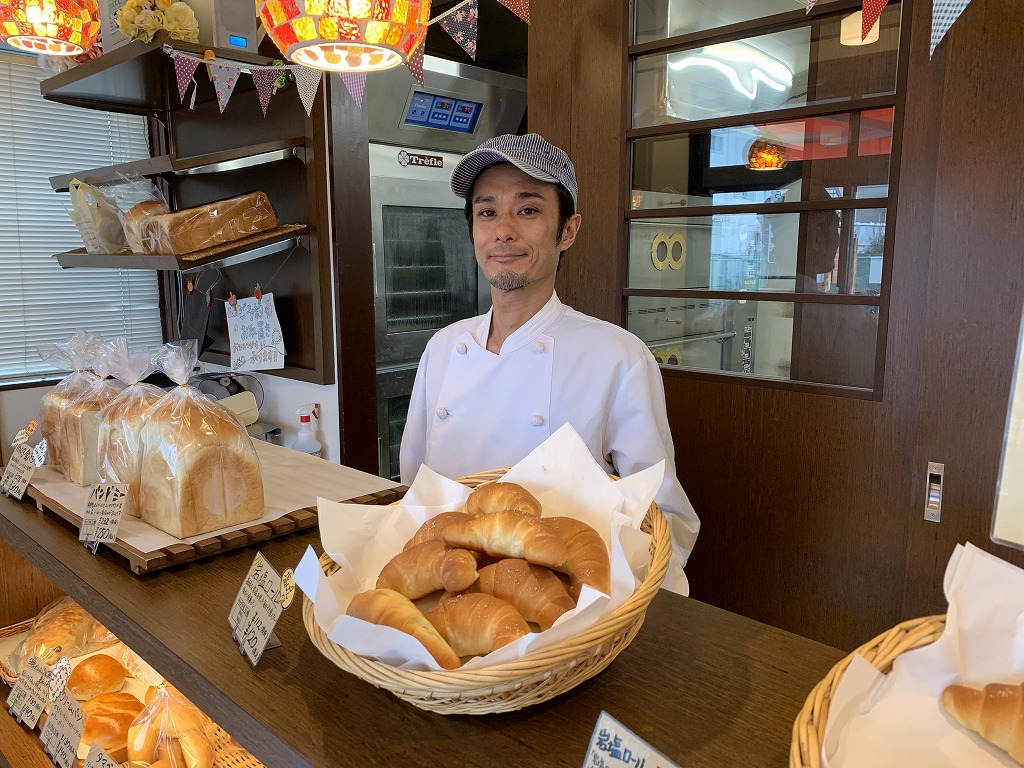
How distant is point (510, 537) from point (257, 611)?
13.3 inches

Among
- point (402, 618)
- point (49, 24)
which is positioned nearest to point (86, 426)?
point (402, 618)

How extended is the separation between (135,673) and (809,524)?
1.63 m

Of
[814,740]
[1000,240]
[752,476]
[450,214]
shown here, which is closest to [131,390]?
[814,740]

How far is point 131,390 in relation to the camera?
145cm

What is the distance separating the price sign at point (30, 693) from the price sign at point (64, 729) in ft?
0.25

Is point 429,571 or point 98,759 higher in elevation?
point 429,571

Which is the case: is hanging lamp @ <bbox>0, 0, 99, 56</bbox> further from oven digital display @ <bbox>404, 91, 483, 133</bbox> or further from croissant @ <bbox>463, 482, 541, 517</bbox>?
croissant @ <bbox>463, 482, 541, 517</bbox>

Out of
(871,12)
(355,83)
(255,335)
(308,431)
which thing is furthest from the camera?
(255,335)

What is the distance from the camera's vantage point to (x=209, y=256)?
8.63 feet

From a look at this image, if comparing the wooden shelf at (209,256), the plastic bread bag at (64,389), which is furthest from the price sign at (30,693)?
the wooden shelf at (209,256)

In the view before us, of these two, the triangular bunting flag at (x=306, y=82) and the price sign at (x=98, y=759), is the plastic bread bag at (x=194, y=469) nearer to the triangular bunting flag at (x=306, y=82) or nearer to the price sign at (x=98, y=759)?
the price sign at (x=98, y=759)

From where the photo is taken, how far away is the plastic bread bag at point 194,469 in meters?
1.25

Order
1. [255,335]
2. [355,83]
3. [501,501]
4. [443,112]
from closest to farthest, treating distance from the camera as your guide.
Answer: [501,501]
[355,83]
[255,335]
[443,112]

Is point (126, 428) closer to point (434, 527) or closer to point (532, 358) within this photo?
point (434, 527)
